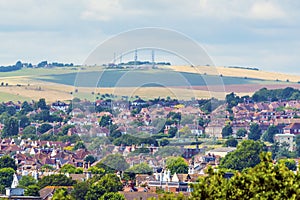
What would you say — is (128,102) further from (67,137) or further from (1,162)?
(67,137)

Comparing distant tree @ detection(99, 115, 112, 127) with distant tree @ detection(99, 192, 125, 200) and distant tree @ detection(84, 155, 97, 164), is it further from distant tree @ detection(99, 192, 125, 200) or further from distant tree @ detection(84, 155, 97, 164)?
distant tree @ detection(99, 192, 125, 200)

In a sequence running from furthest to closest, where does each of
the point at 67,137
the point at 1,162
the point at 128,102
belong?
1. the point at 67,137
2. the point at 128,102
3. the point at 1,162

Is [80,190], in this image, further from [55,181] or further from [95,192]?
[55,181]

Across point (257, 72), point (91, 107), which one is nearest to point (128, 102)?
point (91, 107)

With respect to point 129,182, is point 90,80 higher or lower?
higher

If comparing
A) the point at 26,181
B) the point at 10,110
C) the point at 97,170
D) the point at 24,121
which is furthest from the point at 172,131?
the point at 10,110

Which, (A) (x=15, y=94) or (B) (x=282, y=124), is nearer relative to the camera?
(B) (x=282, y=124)

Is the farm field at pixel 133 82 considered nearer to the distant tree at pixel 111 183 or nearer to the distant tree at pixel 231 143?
the distant tree at pixel 111 183

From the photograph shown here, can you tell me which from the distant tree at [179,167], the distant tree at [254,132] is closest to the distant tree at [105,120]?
the distant tree at [179,167]
